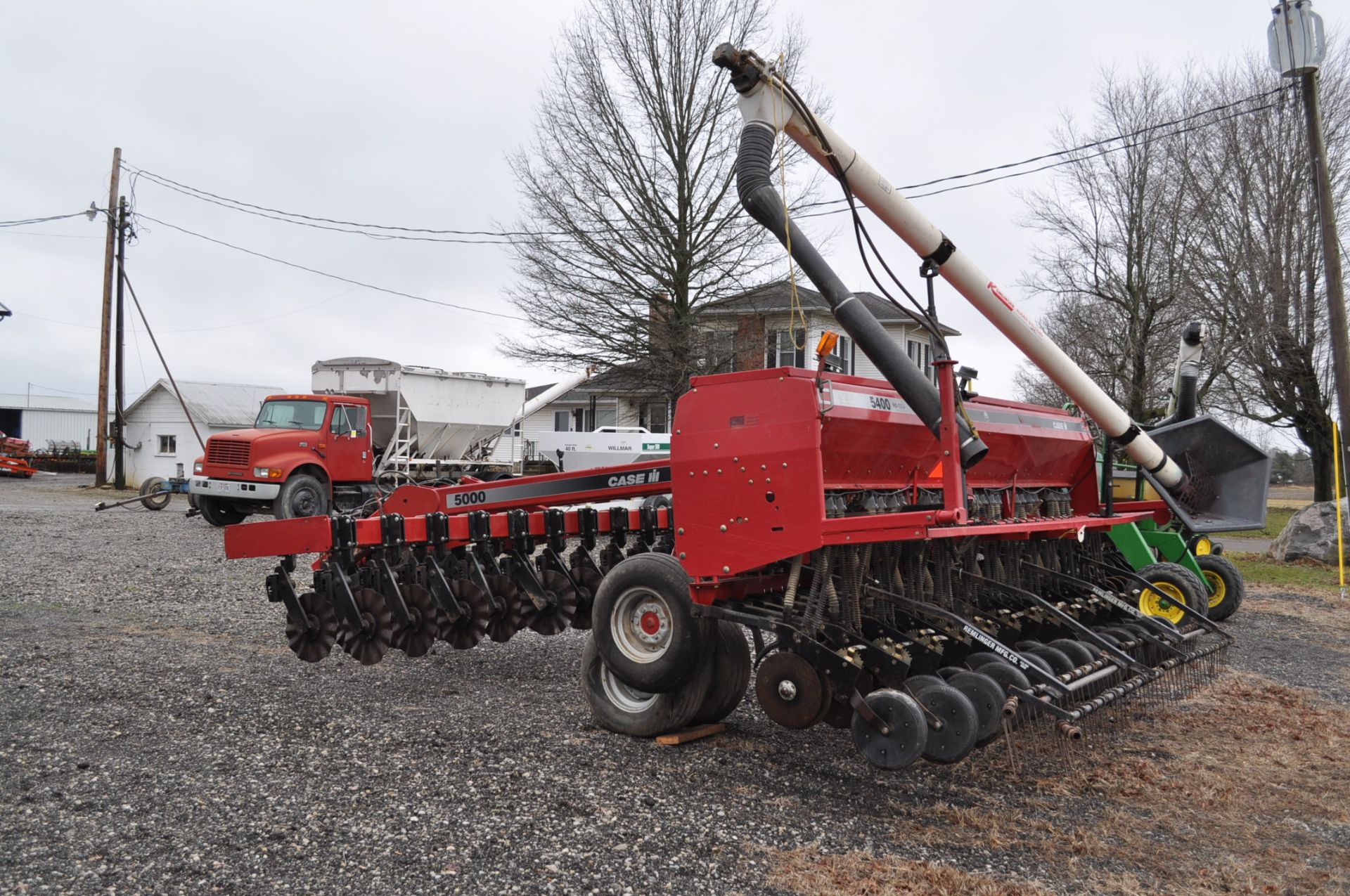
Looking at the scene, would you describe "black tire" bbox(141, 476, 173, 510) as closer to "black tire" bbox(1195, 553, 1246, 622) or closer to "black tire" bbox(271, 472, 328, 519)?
"black tire" bbox(271, 472, 328, 519)

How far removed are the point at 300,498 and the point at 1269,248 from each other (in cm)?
1959

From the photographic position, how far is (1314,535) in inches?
631

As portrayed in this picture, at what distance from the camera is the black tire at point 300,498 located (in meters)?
17.5

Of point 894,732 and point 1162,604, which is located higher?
point 1162,604

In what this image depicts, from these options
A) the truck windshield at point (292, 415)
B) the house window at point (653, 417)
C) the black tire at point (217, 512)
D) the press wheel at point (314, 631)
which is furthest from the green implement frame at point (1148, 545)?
the house window at point (653, 417)

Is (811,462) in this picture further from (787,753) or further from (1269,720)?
(1269,720)

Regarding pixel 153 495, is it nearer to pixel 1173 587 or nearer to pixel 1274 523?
pixel 1173 587

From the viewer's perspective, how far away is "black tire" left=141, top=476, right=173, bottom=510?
22.1 metres

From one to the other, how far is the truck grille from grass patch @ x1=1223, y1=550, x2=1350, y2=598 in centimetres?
1588

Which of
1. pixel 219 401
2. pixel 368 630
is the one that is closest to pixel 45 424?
pixel 219 401

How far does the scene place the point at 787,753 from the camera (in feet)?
18.0

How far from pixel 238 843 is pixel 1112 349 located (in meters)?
25.9

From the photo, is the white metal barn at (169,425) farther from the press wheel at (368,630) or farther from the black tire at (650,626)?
the black tire at (650,626)

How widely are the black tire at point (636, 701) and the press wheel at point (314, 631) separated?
2.22 meters
